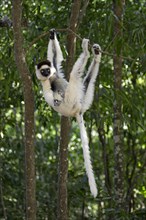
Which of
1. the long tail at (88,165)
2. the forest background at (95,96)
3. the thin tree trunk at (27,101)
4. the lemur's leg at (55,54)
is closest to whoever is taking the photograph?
the long tail at (88,165)

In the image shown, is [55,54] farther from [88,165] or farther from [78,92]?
[88,165]

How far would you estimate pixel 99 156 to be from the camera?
7.91 metres

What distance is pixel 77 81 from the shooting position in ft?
11.6

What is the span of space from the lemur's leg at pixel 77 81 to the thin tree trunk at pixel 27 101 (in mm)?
402

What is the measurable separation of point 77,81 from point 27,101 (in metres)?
0.46

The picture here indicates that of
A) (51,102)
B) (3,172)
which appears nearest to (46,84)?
(51,102)

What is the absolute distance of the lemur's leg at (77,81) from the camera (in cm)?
348

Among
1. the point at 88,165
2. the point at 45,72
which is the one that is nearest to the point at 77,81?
the point at 45,72

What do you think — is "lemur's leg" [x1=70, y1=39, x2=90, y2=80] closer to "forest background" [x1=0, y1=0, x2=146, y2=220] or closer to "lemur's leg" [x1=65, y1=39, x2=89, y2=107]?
"lemur's leg" [x1=65, y1=39, x2=89, y2=107]

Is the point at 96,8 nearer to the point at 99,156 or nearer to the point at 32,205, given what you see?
the point at 32,205

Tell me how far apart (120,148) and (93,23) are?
1.32 m

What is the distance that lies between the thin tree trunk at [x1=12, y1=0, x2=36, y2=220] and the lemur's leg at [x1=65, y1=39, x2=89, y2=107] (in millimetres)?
402

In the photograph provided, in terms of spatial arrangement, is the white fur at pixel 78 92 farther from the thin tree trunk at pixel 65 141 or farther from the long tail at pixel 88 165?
the thin tree trunk at pixel 65 141

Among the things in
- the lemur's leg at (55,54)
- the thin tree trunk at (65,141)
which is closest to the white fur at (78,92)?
the thin tree trunk at (65,141)
